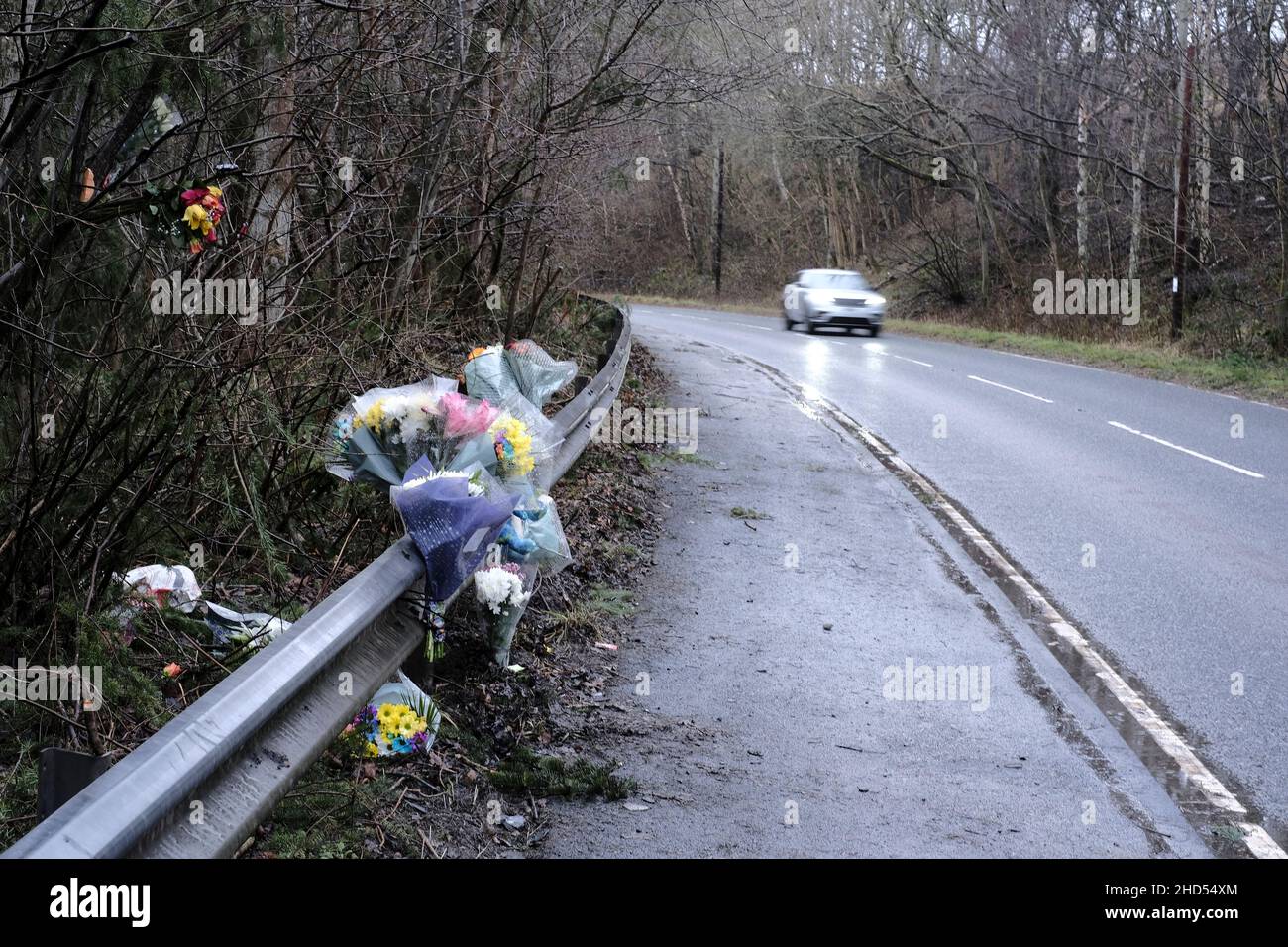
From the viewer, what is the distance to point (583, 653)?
6.29 meters

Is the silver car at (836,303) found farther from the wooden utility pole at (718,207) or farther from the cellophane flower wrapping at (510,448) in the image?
the cellophane flower wrapping at (510,448)

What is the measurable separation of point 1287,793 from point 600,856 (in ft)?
8.72

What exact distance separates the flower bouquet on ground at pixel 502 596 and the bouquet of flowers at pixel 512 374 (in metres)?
1.22

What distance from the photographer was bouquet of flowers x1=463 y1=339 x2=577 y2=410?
6.74m

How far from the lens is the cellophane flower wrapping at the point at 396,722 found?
14.7 feet

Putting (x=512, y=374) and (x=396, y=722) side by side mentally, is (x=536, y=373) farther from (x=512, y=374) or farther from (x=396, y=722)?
(x=396, y=722)

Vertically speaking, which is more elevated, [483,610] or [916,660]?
[483,610]

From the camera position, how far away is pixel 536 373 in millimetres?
7070

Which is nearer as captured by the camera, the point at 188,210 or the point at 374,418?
the point at 188,210
